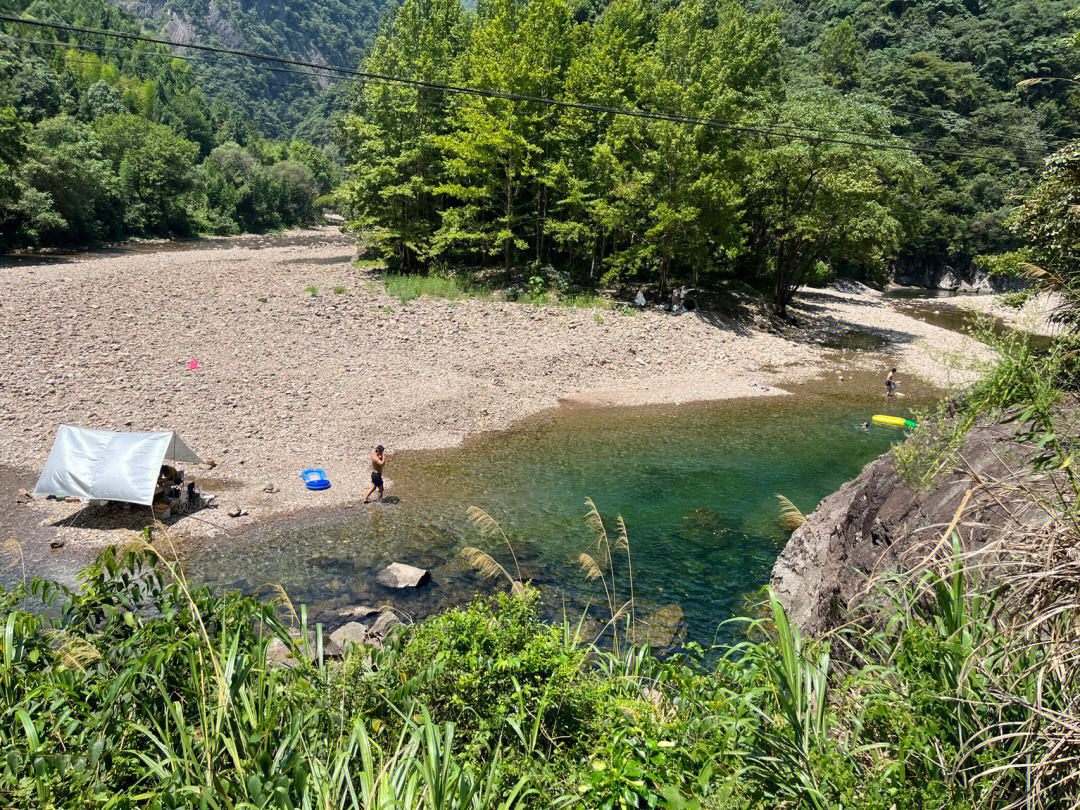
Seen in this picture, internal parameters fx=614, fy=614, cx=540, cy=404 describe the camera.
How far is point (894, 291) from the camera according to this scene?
5547 centimetres

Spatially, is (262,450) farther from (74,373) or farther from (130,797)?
(130,797)

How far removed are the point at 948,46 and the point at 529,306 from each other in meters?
75.6

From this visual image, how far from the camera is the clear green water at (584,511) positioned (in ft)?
37.2

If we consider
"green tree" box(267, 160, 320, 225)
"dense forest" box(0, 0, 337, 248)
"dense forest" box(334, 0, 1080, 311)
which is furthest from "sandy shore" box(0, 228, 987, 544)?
"green tree" box(267, 160, 320, 225)

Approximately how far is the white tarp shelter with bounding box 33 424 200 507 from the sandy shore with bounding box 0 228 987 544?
0.76 metres

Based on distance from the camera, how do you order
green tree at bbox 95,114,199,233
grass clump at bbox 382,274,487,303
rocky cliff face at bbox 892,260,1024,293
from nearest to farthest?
grass clump at bbox 382,274,487,303 → green tree at bbox 95,114,199,233 → rocky cliff face at bbox 892,260,1024,293

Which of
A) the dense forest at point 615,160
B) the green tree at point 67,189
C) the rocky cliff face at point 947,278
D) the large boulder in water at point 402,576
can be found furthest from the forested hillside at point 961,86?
the green tree at point 67,189

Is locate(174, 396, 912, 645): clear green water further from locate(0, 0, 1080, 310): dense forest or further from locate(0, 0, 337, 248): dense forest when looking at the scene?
locate(0, 0, 337, 248): dense forest

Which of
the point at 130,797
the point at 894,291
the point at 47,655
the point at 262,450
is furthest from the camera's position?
the point at 894,291

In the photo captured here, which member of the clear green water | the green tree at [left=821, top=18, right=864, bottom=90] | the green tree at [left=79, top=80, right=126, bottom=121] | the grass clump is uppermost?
the green tree at [left=821, top=18, right=864, bottom=90]

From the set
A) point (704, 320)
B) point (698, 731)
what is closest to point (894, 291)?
point (704, 320)

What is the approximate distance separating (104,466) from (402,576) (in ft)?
22.2

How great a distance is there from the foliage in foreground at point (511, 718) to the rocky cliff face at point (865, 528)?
2.65 m

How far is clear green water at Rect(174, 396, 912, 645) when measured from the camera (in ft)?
37.2
